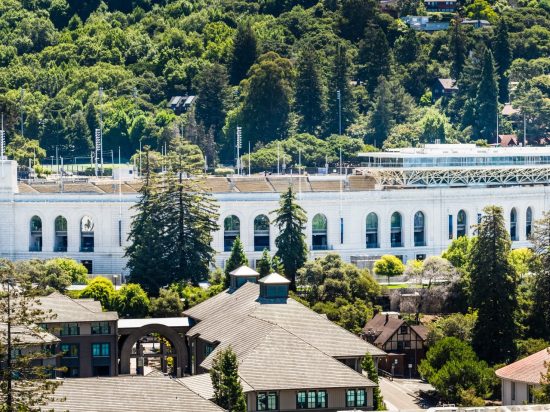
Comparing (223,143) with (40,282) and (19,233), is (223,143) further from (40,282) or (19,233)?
(40,282)

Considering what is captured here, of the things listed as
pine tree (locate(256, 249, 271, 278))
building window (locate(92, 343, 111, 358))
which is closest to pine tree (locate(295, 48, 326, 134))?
pine tree (locate(256, 249, 271, 278))

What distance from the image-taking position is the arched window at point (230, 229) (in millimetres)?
139875

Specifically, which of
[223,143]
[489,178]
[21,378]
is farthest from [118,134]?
[21,378]

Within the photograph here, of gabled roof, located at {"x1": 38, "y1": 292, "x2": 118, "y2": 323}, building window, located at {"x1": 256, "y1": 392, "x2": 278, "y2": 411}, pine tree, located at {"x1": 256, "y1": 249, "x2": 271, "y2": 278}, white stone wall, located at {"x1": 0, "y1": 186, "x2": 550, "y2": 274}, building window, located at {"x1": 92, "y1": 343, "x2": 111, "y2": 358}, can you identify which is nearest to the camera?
building window, located at {"x1": 256, "y1": 392, "x2": 278, "y2": 411}

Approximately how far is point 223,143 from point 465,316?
270 feet

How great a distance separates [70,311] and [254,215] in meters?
38.5

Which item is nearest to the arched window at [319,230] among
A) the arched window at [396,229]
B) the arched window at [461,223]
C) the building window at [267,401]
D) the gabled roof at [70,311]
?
the arched window at [396,229]

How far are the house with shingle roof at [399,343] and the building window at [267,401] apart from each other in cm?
1905

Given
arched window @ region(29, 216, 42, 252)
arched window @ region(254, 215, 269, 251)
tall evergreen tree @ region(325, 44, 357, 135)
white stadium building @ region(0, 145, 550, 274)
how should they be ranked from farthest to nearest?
1. tall evergreen tree @ region(325, 44, 357, 135)
2. arched window @ region(29, 216, 42, 252)
3. arched window @ region(254, 215, 269, 251)
4. white stadium building @ region(0, 145, 550, 274)

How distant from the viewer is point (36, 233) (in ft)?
464

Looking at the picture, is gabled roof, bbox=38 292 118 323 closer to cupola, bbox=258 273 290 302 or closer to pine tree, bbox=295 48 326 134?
cupola, bbox=258 273 290 302

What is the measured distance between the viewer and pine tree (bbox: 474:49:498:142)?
628 feet

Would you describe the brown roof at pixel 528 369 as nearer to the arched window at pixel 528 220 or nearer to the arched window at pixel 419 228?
the arched window at pixel 419 228

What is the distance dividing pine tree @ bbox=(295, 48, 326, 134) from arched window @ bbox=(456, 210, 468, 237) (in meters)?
44.3
